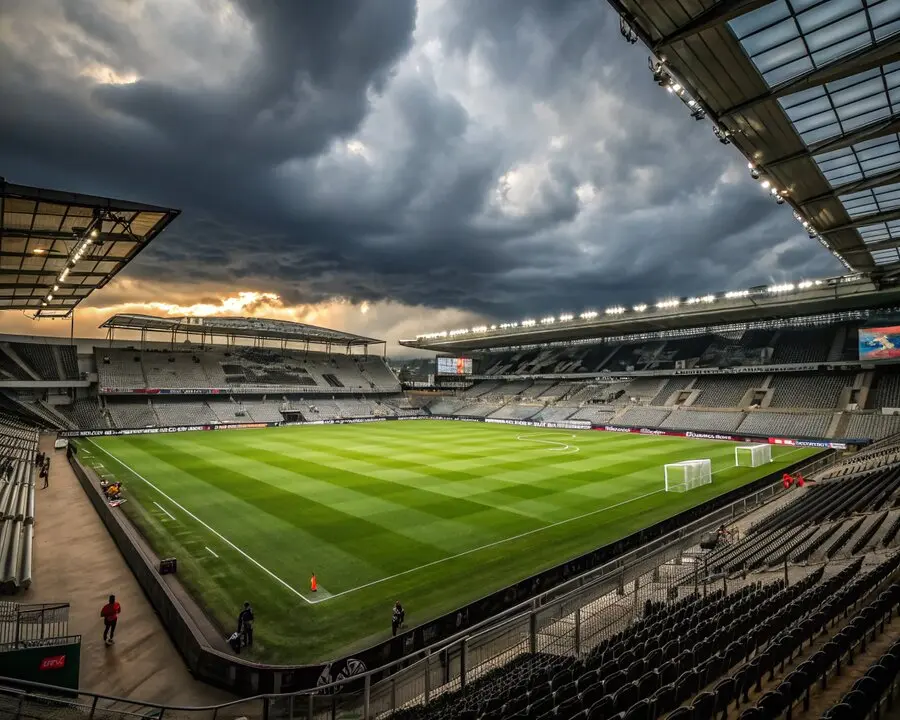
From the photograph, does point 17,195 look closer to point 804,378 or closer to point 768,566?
point 768,566

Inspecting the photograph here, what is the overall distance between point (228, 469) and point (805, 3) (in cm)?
3293

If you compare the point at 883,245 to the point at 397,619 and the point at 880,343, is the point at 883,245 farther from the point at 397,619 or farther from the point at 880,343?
the point at 397,619

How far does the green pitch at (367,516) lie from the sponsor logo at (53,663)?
129 inches

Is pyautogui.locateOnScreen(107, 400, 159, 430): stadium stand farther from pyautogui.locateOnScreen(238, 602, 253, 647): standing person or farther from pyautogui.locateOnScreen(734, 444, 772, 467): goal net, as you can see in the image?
pyautogui.locateOnScreen(734, 444, 772, 467): goal net

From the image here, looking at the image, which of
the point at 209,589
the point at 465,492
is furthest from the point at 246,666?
the point at 465,492

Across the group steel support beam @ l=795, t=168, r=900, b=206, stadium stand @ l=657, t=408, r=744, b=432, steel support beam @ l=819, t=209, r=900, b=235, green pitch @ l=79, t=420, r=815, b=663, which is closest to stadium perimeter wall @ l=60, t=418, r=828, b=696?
green pitch @ l=79, t=420, r=815, b=663

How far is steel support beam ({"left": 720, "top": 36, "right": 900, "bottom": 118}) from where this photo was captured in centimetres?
1148

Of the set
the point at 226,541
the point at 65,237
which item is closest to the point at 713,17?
the point at 65,237

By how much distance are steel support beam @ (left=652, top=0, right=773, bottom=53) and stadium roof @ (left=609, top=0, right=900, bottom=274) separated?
22mm

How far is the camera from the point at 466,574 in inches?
604

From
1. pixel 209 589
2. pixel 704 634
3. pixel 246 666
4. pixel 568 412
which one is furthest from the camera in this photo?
Answer: pixel 568 412

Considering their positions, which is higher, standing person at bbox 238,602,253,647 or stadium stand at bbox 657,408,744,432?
stadium stand at bbox 657,408,744,432

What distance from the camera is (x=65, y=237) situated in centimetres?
1747

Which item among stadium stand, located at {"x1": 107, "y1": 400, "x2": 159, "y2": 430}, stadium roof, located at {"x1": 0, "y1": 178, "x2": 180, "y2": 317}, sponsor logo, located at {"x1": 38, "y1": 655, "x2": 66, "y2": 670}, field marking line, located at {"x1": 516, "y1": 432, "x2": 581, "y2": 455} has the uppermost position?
stadium roof, located at {"x1": 0, "y1": 178, "x2": 180, "y2": 317}
